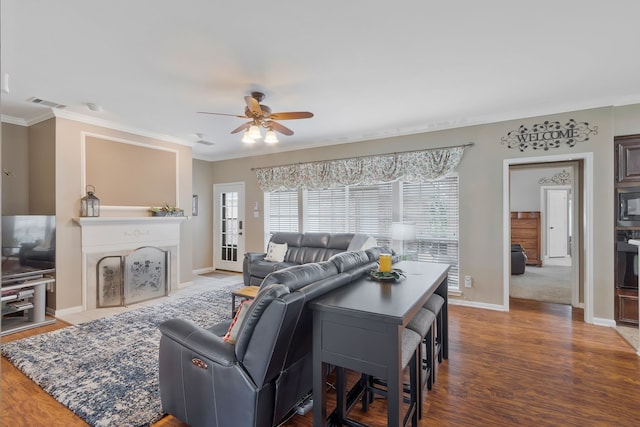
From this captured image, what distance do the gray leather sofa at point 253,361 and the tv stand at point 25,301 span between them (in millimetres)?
2848

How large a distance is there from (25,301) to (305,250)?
3693 mm

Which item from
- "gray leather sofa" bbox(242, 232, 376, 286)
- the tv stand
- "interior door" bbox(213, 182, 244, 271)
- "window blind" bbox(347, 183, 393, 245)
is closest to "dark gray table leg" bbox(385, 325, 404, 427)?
"gray leather sofa" bbox(242, 232, 376, 286)

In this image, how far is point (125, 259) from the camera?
4.88 meters

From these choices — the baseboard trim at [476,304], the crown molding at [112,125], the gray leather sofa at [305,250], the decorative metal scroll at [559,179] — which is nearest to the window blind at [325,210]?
the gray leather sofa at [305,250]

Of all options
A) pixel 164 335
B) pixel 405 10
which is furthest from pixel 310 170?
pixel 164 335

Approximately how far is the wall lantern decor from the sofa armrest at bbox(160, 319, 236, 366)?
315 cm

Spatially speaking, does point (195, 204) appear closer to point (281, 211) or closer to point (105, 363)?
point (281, 211)

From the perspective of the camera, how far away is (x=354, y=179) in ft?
18.4

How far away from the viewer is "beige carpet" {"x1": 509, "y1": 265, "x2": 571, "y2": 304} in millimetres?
5215

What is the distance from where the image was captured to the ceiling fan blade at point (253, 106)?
3.28 meters

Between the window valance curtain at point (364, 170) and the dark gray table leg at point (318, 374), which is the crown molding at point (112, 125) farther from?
the dark gray table leg at point (318, 374)

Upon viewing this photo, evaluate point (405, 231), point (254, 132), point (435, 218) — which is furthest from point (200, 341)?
point (435, 218)

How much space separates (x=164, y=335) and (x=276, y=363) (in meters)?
0.84

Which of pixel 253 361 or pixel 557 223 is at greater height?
pixel 557 223
